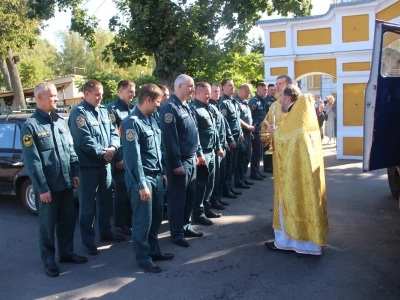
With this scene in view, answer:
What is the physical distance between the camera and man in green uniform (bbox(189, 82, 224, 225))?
6.02 meters

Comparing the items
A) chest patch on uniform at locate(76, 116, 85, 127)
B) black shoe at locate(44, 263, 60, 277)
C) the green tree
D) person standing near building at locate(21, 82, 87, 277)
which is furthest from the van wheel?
the green tree

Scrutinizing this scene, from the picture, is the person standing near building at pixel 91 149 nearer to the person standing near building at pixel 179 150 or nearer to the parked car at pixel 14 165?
the person standing near building at pixel 179 150

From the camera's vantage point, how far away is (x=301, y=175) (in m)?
4.71

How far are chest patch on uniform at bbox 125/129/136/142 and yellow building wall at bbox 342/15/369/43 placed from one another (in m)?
8.53

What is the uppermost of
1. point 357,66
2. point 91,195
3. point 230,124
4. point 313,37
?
Result: point 313,37

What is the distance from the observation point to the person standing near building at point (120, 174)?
574cm

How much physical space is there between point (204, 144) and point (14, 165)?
10.1ft

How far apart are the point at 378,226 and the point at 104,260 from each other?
3583 millimetres

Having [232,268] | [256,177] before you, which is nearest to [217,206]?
[232,268]

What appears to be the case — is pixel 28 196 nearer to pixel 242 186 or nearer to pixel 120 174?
pixel 120 174

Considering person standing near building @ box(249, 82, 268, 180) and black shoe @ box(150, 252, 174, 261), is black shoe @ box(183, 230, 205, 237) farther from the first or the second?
person standing near building @ box(249, 82, 268, 180)

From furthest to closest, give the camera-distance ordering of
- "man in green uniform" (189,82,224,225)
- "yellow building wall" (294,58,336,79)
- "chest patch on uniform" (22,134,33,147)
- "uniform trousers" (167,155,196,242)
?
→ "yellow building wall" (294,58,336,79), "man in green uniform" (189,82,224,225), "uniform trousers" (167,155,196,242), "chest patch on uniform" (22,134,33,147)

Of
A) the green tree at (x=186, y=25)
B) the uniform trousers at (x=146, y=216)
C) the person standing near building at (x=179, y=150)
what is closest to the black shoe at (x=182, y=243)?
the person standing near building at (x=179, y=150)

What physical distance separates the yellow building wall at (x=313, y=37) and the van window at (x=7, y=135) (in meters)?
9.10
